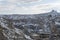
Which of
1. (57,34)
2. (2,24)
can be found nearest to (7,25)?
(2,24)

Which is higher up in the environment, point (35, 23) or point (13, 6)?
point (13, 6)

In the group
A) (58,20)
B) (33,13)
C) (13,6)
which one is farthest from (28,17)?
(58,20)

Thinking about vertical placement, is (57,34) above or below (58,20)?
below

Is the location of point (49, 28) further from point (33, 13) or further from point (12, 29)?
point (12, 29)

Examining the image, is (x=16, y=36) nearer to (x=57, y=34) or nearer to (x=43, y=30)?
(x=43, y=30)

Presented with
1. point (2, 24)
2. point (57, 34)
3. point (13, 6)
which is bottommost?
point (57, 34)

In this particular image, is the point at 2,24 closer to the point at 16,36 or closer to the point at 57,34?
the point at 16,36
